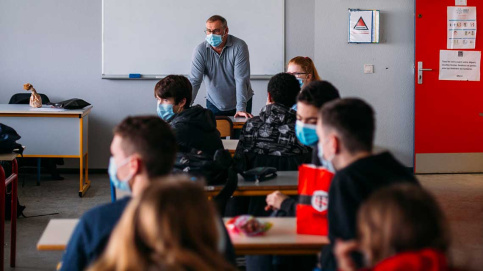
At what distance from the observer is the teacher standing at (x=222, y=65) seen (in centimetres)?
580

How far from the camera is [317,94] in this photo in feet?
9.62

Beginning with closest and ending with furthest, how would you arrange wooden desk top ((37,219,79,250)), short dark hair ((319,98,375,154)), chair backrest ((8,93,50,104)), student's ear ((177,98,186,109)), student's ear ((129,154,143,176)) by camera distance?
student's ear ((129,154,143,176)), short dark hair ((319,98,375,154)), wooden desk top ((37,219,79,250)), student's ear ((177,98,186,109)), chair backrest ((8,93,50,104))

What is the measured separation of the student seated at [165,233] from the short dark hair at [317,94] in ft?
5.61

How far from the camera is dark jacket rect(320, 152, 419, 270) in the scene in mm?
1964

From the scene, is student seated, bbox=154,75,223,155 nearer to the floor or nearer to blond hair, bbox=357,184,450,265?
the floor

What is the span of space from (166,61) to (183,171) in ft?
13.0

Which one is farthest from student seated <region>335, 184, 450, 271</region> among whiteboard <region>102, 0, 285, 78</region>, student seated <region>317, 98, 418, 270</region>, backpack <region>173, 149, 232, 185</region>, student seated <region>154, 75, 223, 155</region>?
whiteboard <region>102, 0, 285, 78</region>

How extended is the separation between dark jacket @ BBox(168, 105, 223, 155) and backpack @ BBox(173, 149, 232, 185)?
0.97 ft

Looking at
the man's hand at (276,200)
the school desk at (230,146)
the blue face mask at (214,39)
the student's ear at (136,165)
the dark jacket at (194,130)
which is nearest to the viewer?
the student's ear at (136,165)

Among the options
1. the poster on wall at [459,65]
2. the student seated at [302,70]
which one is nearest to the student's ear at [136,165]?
the student seated at [302,70]

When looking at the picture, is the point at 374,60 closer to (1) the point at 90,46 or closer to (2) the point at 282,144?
(1) the point at 90,46

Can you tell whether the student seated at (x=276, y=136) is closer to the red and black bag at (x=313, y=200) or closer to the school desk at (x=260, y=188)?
the school desk at (x=260, y=188)

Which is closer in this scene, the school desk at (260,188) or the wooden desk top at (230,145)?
the school desk at (260,188)

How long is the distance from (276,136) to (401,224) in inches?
100
